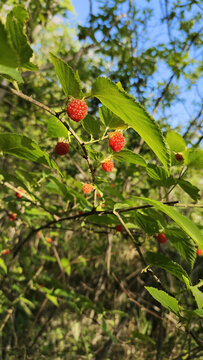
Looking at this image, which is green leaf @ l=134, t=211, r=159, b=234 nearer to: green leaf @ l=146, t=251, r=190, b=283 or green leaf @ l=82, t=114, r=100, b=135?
green leaf @ l=146, t=251, r=190, b=283

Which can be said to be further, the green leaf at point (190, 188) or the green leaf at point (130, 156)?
the green leaf at point (190, 188)

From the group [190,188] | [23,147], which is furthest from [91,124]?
[190,188]

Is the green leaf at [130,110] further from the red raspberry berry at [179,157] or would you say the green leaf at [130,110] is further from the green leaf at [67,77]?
the red raspberry berry at [179,157]

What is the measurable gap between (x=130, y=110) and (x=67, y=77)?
0.48ft

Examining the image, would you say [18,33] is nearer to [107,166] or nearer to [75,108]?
[75,108]

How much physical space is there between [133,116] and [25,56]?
0.24 m

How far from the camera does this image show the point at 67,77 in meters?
0.54

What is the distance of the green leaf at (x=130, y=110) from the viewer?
497 mm

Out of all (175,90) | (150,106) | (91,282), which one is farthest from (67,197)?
(91,282)

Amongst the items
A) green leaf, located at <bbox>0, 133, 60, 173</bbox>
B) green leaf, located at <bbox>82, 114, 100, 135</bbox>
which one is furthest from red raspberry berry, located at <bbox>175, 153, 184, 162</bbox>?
green leaf, located at <bbox>0, 133, 60, 173</bbox>

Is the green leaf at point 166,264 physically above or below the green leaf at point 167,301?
above

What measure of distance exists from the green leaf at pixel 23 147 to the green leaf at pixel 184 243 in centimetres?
38

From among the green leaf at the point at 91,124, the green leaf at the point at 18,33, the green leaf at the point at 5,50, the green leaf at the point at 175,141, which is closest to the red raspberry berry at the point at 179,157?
the green leaf at the point at 175,141

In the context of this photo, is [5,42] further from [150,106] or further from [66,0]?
[66,0]
